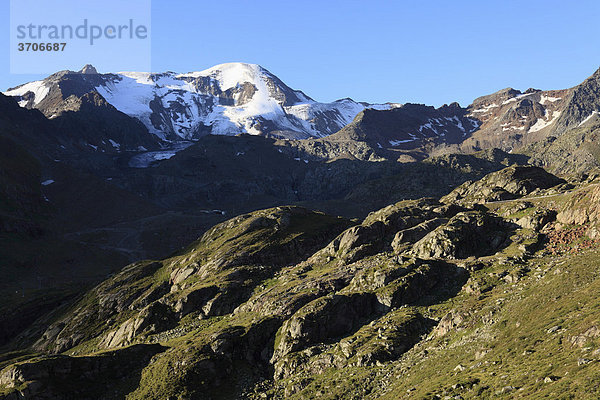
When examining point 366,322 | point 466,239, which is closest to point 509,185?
point 466,239

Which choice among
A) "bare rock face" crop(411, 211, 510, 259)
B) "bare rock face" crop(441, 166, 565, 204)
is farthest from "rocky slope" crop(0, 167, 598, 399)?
"bare rock face" crop(441, 166, 565, 204)

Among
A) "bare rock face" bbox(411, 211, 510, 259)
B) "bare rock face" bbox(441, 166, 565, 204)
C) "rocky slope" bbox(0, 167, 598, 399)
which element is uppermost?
"bare rock face" bbox(441, 166, 565, 204)

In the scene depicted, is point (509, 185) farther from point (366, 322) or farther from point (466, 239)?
point (366, 322)

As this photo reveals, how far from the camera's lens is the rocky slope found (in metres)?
44.7

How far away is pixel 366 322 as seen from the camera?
218 feet

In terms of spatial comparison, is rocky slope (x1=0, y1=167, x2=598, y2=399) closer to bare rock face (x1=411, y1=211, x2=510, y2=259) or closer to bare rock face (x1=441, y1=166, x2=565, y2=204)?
bare rock face (x1=411, y1=211, x2=510, y2=259)

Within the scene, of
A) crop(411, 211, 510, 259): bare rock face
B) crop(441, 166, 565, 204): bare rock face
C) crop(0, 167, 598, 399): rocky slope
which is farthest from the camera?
crop(441, 166, 565, 204): bare rock face

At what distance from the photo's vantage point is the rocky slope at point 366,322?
4466cm

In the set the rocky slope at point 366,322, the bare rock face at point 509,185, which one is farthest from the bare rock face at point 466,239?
the bare rock face at point 509,185

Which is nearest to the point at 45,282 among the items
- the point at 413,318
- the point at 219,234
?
the point at 219,234

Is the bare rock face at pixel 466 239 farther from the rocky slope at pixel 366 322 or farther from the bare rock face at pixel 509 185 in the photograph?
the bare rock face at pixel 509 185

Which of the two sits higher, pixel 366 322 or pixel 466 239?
pixel 466 239

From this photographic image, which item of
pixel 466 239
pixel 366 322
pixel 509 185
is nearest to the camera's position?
pixel 366 322

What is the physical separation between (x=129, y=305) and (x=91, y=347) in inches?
631
